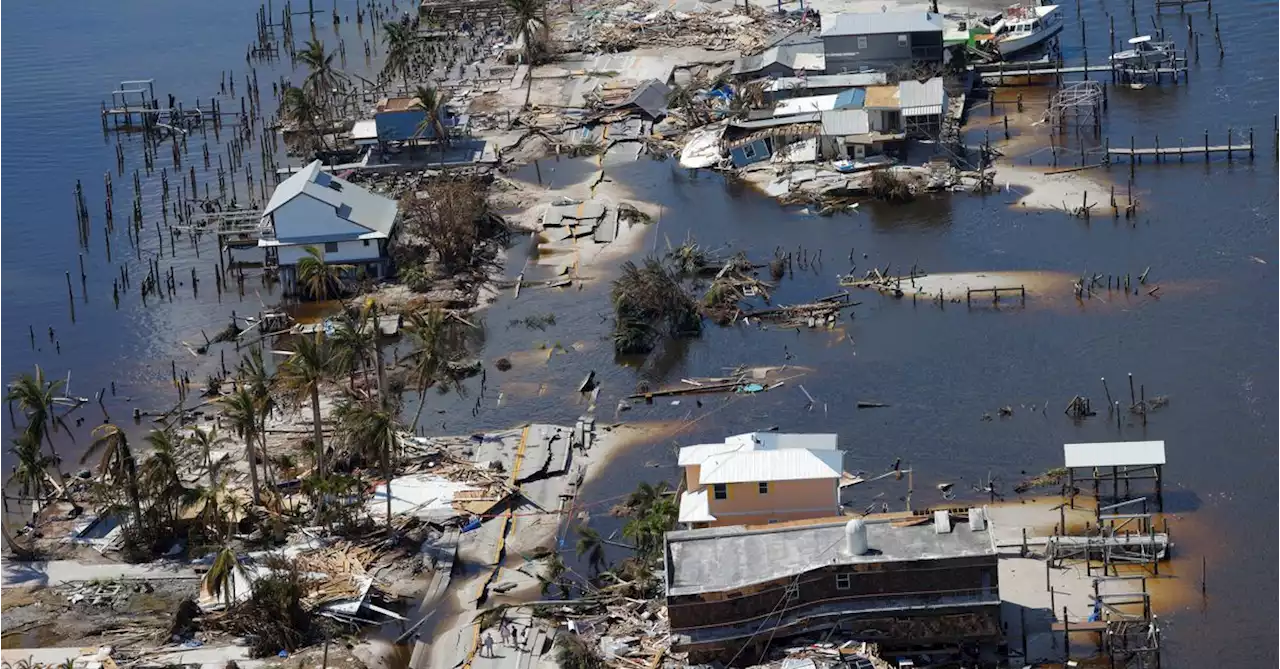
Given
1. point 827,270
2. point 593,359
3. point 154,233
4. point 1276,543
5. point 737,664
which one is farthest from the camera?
point 154,233

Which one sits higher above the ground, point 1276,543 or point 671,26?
point 671,26

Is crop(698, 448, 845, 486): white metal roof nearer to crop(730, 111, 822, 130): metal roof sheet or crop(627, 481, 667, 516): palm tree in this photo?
crop(627, 481, 667, 516): palm tree

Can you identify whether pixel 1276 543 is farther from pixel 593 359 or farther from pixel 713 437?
pixel 593 359

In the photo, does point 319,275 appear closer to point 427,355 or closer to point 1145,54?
point 427,355

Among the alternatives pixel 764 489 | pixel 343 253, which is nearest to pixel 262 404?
pixel 764 489

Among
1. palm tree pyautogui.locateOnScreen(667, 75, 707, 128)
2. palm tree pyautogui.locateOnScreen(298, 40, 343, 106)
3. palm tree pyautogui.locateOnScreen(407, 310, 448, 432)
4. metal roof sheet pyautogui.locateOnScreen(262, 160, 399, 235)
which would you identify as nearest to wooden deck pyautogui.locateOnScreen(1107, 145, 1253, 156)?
palm tree pyautogui.locateOnScreen(667, 75, 707, 128)

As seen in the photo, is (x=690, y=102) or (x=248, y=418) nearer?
(x=248, y=418)

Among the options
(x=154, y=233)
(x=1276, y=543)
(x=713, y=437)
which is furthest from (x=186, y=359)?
(x=1276, y=543)
